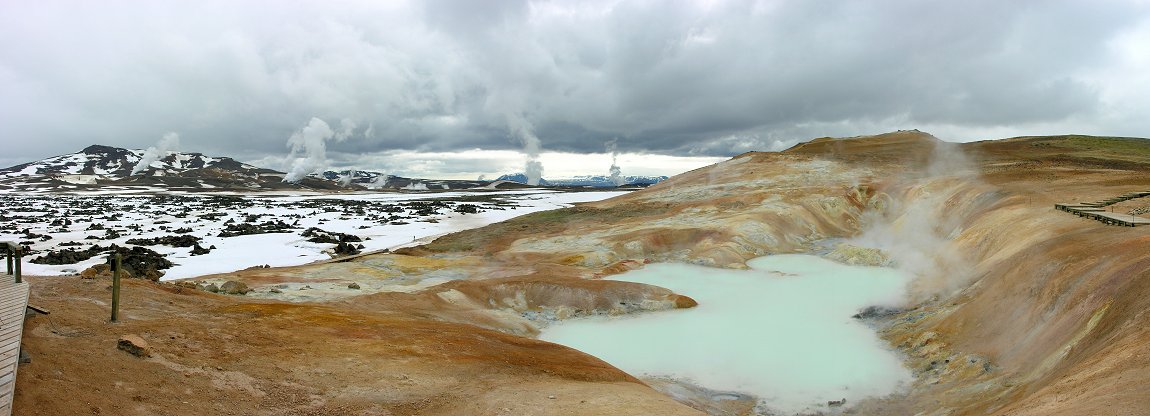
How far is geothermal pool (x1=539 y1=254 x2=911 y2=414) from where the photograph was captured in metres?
17.8

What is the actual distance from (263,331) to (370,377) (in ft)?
12.7

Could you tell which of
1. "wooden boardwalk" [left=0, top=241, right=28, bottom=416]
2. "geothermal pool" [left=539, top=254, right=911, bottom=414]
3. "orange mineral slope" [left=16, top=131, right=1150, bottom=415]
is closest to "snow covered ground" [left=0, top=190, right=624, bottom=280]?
"orange mineral slope" [left=16, top=131, right=1150, bottom=415]

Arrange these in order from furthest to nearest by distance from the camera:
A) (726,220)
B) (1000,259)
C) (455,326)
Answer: (726,220) → (1000,259) → (455,326)

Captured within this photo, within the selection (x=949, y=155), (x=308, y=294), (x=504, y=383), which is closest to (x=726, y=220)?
(x=308, y=294)

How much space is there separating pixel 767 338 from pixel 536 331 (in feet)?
30.6

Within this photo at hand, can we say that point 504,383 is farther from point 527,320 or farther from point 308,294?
point 308,294

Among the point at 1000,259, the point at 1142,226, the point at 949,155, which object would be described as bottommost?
the point at 1000,259

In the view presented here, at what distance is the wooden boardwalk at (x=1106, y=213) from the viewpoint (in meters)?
22.1

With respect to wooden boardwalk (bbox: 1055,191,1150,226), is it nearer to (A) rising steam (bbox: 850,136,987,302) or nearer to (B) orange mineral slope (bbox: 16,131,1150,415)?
(B) orange mineral slope (bbox: 16,131,1150,415)

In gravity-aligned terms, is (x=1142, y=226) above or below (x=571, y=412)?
above

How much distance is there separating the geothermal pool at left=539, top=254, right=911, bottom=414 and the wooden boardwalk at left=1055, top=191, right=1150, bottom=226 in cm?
807

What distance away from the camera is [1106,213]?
25.0 metres

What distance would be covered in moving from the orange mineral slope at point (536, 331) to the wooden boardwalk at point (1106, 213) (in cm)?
56

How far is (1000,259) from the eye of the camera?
23.9 meters
